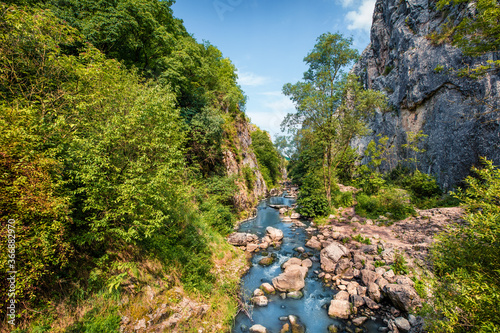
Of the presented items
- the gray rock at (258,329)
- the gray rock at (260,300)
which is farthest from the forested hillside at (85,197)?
the gray rock at (260,300)

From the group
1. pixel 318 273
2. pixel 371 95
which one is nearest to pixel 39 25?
pixel 318 273

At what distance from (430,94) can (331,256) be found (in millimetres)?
23588

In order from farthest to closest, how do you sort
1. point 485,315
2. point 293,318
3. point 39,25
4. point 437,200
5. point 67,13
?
point 437,200 < point 67,13 < point 293,318 < point 39,25 < point 485,315

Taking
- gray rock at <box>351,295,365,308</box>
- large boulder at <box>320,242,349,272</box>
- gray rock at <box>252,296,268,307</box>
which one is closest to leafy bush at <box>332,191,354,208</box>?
large boulder at <box>320,242,349,272</box>

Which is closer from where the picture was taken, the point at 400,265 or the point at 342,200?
the point at 400,265

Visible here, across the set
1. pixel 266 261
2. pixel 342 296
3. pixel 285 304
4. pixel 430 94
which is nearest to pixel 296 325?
pixel 285 304

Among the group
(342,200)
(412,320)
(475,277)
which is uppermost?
(475,277)

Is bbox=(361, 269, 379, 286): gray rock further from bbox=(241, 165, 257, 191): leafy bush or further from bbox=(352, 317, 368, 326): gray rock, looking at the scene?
bbox=(241, 165, 257, 191): leafy bush

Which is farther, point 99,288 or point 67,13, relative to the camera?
point 67,13

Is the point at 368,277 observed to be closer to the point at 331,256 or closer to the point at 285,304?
the point at 331,256

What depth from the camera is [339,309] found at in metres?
8.72

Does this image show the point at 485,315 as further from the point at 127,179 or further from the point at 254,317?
the point at 127,179

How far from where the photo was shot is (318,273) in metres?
12.0

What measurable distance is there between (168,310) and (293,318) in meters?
5.28
